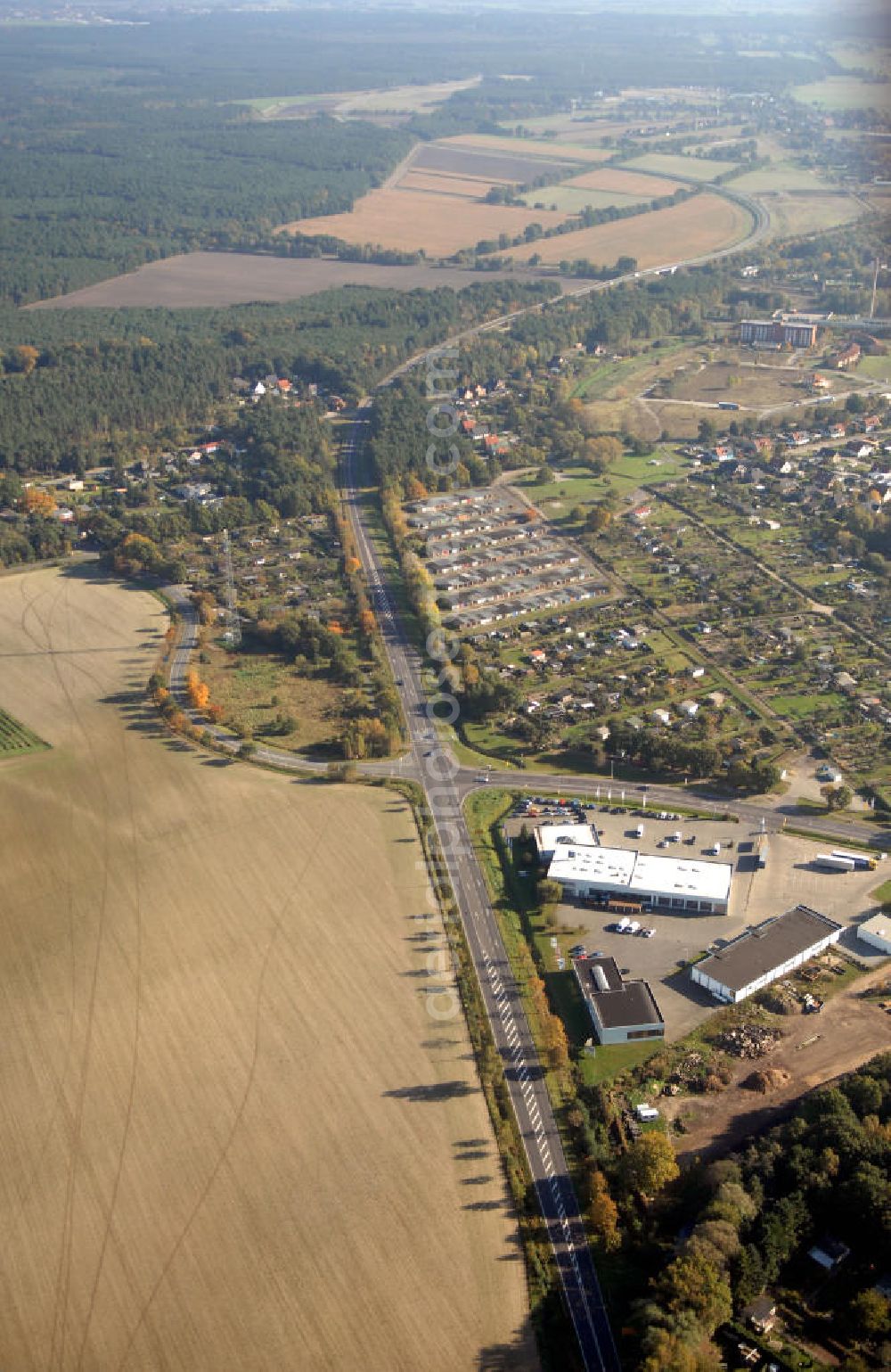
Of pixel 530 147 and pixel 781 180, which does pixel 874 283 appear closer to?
pixel 781 180

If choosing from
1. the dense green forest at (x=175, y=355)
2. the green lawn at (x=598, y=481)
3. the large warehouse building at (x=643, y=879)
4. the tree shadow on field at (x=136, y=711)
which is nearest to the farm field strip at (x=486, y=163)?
the dense green forest at (x=175, y=355)

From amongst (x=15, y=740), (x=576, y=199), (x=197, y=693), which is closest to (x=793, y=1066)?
(x=197, y=693)

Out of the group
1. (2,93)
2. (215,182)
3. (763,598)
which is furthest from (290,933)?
(2,93)

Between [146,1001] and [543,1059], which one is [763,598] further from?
[146,1001]

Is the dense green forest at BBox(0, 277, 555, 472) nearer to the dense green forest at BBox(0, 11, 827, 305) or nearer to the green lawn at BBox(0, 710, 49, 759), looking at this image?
the dense green forest at BBox(0, 11, 827, 305)

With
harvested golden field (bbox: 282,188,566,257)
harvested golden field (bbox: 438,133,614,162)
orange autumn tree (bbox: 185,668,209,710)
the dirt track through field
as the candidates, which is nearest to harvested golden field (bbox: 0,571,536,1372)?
orange autumn tree (bbox: 185,668,209,710)

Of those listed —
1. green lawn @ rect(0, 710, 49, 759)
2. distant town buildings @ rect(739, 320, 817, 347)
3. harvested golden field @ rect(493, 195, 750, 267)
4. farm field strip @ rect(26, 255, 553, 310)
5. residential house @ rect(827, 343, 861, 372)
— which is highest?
harvested golden field @ rect(493, 195, 750, 267)
